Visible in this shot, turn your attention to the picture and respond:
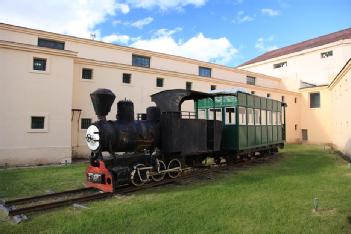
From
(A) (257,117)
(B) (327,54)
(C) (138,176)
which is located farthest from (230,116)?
(B) (327,54)

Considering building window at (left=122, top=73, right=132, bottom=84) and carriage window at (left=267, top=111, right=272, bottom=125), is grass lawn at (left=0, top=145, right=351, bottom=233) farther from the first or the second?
building window at (left=122, top=73, right=132, bottom=84)

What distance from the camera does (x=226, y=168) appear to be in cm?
1401

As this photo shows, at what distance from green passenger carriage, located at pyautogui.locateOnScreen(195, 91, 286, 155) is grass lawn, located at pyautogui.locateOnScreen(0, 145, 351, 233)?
9.88 ft

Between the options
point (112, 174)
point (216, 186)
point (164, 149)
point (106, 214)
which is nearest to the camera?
point (106, 214)

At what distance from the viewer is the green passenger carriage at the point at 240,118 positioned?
1423cm

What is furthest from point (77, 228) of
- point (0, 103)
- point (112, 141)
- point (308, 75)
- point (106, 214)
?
point (308, 75)

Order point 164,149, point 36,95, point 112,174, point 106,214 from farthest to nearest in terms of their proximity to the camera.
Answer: point 36,95 < point 164,149 < point 112,174 < point 106,214

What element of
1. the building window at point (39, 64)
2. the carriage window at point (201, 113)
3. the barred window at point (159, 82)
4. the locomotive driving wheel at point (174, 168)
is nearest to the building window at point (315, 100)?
the barred window at point (159, 82)

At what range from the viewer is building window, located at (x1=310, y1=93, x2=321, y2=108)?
34.5 meters

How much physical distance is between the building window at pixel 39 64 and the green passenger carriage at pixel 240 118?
8.89m

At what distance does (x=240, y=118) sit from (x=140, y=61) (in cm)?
1249

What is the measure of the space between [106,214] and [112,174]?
6.63ft

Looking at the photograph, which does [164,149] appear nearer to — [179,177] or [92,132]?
[179,177]

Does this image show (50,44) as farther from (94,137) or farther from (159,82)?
(94,137)
